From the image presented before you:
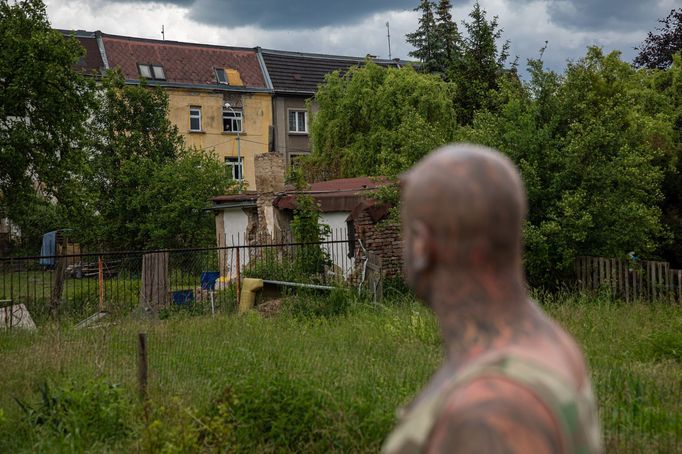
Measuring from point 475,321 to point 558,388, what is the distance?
0.23m

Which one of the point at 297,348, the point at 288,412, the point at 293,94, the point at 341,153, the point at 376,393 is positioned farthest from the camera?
the point at 293,94

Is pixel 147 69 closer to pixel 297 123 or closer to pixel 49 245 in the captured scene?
pixel 297 123

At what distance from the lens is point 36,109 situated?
23047mm

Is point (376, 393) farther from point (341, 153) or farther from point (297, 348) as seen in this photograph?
point (341, 153)

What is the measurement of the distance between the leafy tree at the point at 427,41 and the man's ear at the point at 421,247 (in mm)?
38076

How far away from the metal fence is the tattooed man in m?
14.3

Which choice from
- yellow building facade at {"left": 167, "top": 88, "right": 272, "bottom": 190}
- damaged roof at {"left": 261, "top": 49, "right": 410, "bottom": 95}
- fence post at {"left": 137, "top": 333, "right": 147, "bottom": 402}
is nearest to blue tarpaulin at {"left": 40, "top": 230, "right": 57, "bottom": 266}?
yellow building facade at {"left": 167, "top": 88, "right": 272, "bottom": 190}

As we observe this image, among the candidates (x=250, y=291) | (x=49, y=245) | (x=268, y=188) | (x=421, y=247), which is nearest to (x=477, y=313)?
(x=421, y=247)

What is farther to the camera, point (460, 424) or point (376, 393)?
point (376, 393)

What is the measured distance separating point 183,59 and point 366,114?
17.6m

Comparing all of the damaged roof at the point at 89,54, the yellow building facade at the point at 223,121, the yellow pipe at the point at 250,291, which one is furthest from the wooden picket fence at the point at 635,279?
the damaged roof at the point at 89,54

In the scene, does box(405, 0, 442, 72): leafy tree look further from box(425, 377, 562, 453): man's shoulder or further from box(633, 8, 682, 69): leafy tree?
box(425, 377, 562, 453): man's shoulder

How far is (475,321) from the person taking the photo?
173 centimetres

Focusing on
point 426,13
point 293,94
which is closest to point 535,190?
point 426,13
